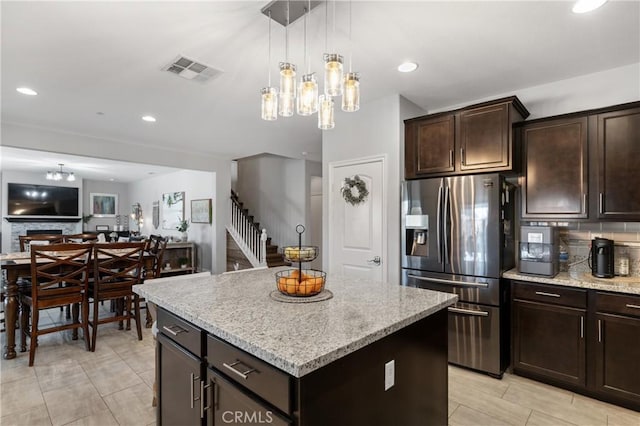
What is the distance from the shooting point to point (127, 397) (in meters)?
2.52

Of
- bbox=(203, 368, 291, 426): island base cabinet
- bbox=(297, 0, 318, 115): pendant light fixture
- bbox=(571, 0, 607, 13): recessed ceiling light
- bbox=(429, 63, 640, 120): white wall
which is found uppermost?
bbox=(571, 0, 607, 13): recessed ceiling light

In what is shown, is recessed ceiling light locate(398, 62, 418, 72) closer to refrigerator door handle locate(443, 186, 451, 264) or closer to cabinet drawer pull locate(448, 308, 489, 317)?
refrigerator door handle locate(443, 186, 451, 264)

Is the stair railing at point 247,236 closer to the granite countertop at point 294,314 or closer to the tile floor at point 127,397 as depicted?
the tile floor at point 127,397

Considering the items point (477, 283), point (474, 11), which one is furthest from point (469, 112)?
point (477, 283)

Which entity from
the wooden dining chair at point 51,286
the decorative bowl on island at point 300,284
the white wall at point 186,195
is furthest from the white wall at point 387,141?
the white wall at point 186,195

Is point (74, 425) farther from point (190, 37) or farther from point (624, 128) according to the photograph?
point (624, 128)

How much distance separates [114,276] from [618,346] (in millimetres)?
4487

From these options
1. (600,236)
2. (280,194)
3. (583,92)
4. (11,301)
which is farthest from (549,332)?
(280,194)

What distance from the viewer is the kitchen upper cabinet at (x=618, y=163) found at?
2.48 meters

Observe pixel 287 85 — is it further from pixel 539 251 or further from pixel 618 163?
pixel 618 163

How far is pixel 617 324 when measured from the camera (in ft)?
7.66

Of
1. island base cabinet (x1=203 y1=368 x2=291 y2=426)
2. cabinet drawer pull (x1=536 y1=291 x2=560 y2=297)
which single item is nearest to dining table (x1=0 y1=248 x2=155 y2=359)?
island base cabinet (x1=203 y1=368 x2=291 y2=426)

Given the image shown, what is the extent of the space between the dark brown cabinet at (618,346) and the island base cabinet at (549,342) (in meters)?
0.10

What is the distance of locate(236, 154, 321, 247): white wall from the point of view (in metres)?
7.18
